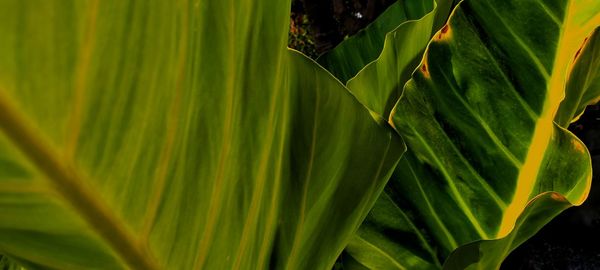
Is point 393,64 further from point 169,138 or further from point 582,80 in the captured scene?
point 169,138

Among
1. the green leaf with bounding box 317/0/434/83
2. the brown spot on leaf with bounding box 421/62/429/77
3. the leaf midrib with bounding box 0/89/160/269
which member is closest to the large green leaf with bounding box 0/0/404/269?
the leaf midrib with bounding box 0/89/160/269

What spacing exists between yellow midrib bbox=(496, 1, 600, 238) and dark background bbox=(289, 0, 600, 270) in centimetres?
172

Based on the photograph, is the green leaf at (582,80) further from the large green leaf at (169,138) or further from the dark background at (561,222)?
the dark background at (561,222)

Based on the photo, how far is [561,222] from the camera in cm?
300

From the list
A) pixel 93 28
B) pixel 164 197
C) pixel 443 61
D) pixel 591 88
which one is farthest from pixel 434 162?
pixel 93 28

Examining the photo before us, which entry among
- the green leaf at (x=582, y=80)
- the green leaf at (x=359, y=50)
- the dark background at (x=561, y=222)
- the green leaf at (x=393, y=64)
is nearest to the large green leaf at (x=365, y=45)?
the green leaf at (x=359, y=50)

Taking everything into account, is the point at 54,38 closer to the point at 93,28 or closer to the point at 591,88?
the point at 93,28

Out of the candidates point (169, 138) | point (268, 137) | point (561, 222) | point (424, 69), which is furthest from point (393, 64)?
point (561, 222)

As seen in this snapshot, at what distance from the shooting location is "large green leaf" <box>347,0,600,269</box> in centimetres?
77

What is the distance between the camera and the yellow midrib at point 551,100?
77 centimetres

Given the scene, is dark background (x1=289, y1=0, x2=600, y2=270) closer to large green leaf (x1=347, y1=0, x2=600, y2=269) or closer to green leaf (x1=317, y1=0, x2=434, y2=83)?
green leaf (x1=317, y1=0, x2=434, y2=83)

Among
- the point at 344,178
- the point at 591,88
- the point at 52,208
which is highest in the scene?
the point at 52,208

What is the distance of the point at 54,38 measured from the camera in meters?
0.30

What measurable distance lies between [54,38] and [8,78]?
0.09 feet
